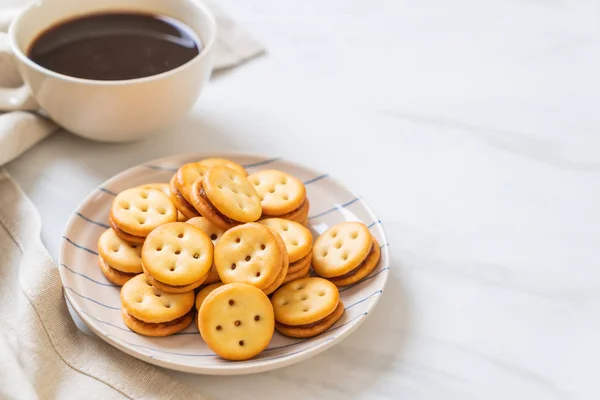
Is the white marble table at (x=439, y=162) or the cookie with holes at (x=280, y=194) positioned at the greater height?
the cookie with holes at (x=280, y=194)

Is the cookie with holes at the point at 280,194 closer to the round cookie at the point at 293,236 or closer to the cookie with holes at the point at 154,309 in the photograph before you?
the round cookie at the point at 293,236

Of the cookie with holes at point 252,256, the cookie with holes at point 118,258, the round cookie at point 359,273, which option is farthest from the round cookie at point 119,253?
the round cookie at point 359,273

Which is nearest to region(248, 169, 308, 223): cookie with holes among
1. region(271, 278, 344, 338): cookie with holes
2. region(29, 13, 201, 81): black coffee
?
region(271, 278, 344, 338): cookie with holes

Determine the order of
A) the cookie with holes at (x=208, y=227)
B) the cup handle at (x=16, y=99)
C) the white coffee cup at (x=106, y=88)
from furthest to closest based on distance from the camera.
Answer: the cup handle at (x=16, y=99)
the white coffee cup at (x=106, y=88)
the cookie with holes at (x=208, y=227)

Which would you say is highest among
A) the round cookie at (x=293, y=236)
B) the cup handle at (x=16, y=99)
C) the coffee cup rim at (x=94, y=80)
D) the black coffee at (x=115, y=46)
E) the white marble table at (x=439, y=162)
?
the coffee cup rim at (x=94, y=80)

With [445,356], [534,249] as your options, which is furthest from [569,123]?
[445,356]

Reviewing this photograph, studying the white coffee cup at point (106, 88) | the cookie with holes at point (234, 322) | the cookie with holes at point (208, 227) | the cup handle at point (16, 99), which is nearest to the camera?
the cookie with holes at point (234, 322)

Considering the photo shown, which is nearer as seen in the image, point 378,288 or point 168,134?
point 378,288

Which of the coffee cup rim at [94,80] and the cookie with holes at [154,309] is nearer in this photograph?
the cookie with holes at [154,309]

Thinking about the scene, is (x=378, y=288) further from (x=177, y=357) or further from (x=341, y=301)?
(x=177, y=357)
